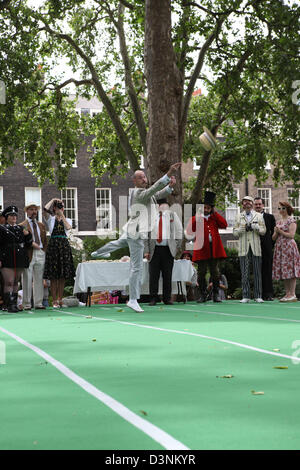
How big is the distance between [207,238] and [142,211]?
3252 millimetres

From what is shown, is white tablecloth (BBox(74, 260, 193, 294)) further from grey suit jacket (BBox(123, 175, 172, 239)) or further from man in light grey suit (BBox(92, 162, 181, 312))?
grey suit jacket (BBox(123, 175, 172, 239))

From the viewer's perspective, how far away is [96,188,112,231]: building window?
157 feet

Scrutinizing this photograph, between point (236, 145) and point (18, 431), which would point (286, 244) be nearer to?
point (18, 431)

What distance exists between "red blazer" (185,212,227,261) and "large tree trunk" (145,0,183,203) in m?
3.63

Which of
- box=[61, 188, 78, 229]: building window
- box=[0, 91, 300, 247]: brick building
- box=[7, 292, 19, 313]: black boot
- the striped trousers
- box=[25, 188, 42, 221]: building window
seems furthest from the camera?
box=[61, 188, 78, 229]: building window

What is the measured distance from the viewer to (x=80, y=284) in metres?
15.9

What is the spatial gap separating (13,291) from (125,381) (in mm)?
9297

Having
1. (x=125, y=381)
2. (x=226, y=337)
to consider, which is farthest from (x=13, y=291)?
(x=125, y=381)

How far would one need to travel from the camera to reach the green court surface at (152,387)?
3889mm

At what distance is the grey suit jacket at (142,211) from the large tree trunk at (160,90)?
255 inches

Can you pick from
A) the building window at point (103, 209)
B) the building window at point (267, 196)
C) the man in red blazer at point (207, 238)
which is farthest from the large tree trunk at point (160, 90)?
the building window at point (267, 196)
